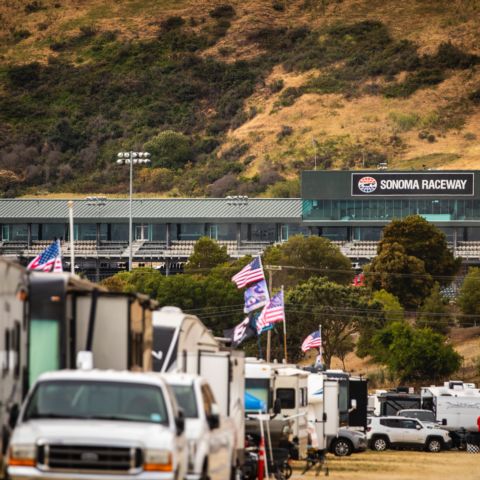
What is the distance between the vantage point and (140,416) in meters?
20.7

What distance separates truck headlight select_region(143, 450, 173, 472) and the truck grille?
0.56 ft

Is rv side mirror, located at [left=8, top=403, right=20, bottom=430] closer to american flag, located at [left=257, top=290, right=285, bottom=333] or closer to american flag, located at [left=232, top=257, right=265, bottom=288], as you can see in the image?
american flag, located at [left=257, top=290, right=285, bottom=333]

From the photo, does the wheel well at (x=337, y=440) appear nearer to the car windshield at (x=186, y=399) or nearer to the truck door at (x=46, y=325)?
the car windshield at (x=186, y=399)

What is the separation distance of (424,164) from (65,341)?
175400 millimetres

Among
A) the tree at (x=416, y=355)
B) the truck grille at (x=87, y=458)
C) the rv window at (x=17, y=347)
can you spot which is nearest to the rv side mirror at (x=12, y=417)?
the rv window at (x=17, y=347)

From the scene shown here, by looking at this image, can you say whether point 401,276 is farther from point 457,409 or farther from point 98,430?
point 98,430

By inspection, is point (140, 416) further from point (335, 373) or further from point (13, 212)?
point (13, 212)

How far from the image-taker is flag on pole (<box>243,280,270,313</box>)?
59.2 meters

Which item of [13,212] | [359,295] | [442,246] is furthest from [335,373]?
[13,212]

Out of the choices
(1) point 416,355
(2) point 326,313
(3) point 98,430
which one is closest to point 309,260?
(2) point 326,313

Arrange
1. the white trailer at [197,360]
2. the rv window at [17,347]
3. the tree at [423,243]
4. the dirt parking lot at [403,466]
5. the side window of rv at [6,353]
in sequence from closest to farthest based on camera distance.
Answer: the side window of rv at [6,353], the rv window at [17,347], the white trailer at [197,360], the dirt parking lot at [403,466], the tree at [423,243]

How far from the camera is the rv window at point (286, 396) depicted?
133 ft

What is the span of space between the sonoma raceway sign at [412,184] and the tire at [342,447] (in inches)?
3345

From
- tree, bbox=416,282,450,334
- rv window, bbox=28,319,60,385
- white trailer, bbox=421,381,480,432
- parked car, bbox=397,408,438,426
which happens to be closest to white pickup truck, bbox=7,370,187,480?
rv window, bbox=28,319,60,385
